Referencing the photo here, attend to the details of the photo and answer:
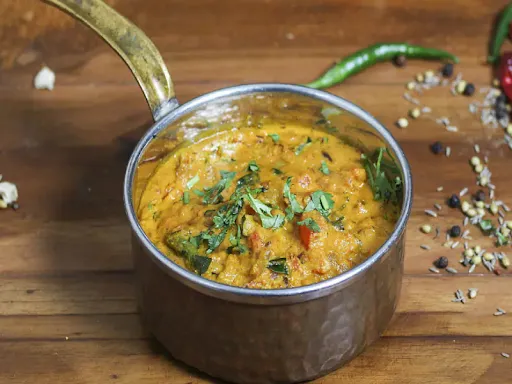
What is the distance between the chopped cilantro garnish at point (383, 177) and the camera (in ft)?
7.67

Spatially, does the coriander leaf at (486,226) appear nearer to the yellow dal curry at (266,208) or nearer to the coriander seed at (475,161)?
the coriander seed at (475,161)

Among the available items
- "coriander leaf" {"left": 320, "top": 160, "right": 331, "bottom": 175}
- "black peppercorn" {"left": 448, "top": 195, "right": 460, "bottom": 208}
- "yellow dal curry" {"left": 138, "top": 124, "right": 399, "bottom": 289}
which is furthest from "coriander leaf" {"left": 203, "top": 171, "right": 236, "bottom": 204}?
"black peppercorn" {"left": 448, "top": 195, "right": 460, "bottom": 208}

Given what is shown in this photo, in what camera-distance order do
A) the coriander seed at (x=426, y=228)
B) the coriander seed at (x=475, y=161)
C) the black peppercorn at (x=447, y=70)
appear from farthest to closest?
the black peppercorn at (x=447, y=70) < the coriander seed at (x=475, y=161) < the coriander seed at (x=426, y=228)

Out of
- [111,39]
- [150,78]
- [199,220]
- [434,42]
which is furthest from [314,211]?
[434,42]

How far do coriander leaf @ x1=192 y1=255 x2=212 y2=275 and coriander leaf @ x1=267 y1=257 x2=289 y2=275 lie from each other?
167mm

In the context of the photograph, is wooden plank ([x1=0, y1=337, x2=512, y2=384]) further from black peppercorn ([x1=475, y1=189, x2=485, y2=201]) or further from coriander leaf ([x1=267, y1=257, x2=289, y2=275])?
black peppercorn ([x1=475, y1=189, x2=485, y2=201])

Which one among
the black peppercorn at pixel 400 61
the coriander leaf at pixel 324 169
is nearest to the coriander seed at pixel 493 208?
the coriander leaf at pixel 324 169

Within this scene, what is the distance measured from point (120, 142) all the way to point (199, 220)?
2.99 ft

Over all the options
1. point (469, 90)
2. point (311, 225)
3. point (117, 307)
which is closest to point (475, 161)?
point (469, 90)

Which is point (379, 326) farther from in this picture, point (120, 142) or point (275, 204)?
point (120, 142)

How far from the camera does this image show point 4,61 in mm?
3283

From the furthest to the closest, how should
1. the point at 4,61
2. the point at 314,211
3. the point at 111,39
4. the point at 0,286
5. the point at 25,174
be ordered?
the point at 4,61, the point at 25,174, the point at 0,286, the point at 111,39, the point at 314,211

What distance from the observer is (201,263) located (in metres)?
2.11

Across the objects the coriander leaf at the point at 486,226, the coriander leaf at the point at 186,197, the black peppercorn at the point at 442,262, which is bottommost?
the black peppercorn at the point at 442,262
